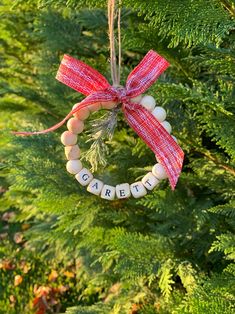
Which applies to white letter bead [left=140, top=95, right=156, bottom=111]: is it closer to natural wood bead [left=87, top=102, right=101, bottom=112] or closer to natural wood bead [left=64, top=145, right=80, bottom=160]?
natural wood bead [left=87, top=102, right=101, bottom=112]

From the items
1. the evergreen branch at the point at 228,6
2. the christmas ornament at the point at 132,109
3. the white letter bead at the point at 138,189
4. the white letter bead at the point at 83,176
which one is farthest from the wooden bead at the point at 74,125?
the evergreen branch at the point at 228,6

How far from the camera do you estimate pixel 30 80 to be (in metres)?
3.40

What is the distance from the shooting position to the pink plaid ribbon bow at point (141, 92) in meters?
1.48

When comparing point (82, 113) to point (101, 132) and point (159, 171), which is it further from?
point (159, 171)

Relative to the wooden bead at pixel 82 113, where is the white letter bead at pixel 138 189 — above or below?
below

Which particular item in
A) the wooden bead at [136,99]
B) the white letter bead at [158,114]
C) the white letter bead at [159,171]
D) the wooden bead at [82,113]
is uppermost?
the wooden bead at [136,99]

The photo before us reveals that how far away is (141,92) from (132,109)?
0.06m

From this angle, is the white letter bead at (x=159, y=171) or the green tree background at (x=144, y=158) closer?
the white letter bead at (x=159, y=171)

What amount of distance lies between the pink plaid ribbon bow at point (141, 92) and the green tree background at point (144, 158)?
0.40 ft

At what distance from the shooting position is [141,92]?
4.89ft

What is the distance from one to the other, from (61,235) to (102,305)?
1.45 feet

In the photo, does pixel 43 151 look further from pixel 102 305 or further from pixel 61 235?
pixel 102 305

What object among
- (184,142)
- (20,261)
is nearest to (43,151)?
(184,142)

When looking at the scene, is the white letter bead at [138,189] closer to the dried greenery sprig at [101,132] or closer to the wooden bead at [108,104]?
the dried greenery sprig at [101,132]
